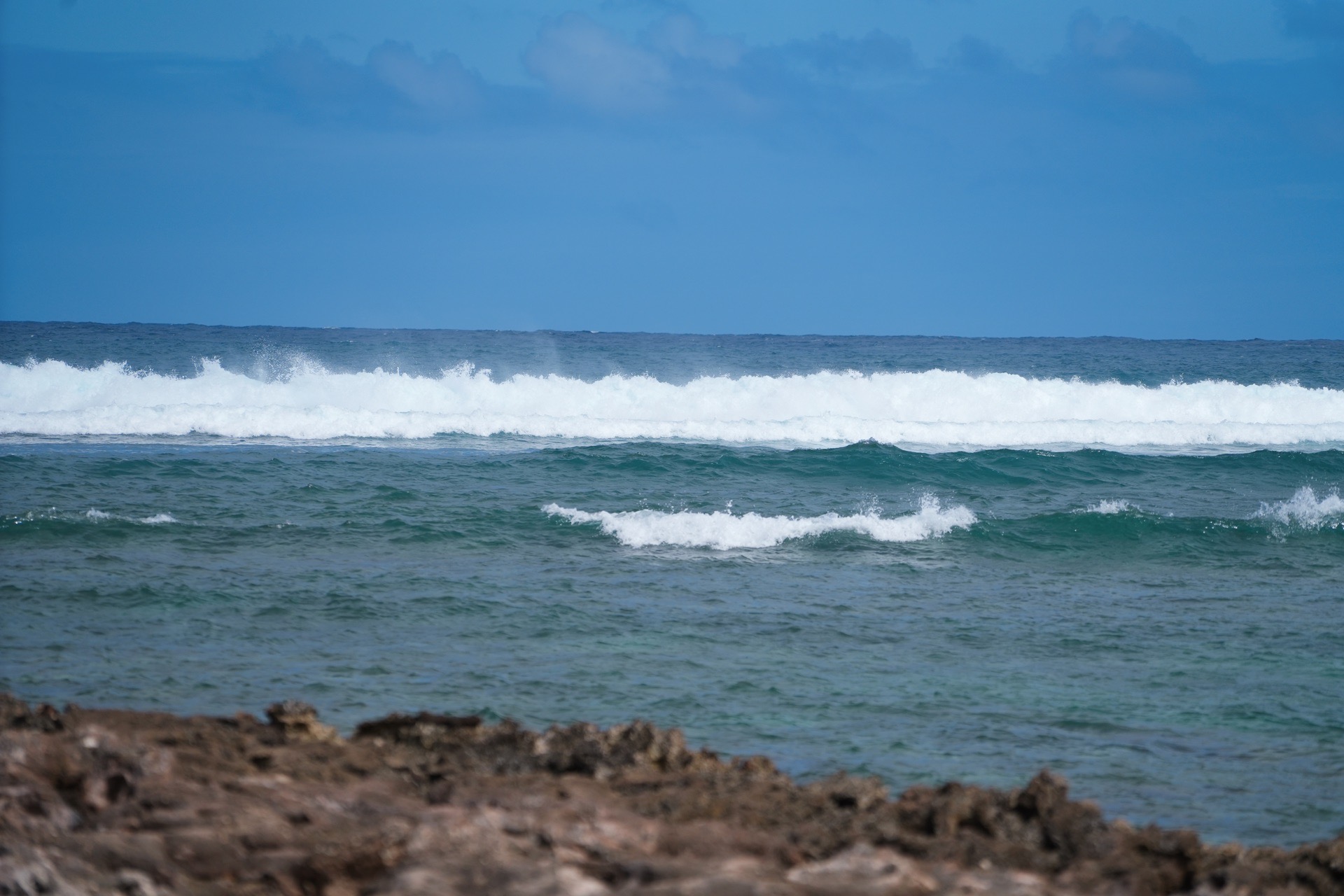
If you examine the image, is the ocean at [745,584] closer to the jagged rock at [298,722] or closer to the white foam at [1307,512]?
the white foam at [1307,512]

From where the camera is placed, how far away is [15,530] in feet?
42.0

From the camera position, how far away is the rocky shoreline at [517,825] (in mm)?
3490

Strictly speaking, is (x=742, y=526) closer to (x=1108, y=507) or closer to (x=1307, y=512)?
(x=1108, y=507)

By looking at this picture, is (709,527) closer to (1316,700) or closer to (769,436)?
(1316,700)

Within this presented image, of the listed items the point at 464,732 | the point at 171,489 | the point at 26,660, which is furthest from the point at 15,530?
the point at 464,732

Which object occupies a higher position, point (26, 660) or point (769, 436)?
point (769, 436)

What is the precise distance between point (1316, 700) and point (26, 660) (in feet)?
29.6

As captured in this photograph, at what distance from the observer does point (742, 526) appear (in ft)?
44.4

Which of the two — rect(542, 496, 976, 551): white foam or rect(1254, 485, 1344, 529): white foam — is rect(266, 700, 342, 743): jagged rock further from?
rect(1254, 485, 1344, 529): white foam

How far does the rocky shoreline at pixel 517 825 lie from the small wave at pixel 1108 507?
11034 millimetres

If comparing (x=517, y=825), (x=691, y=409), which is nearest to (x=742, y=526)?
(x=517, y=825)

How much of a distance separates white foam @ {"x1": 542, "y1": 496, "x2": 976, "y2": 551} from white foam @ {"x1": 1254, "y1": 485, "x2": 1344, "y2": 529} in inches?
169

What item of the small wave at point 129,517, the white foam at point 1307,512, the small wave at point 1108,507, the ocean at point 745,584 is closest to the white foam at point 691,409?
the ocean at point 745,584

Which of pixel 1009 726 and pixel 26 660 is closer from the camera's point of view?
pixel 1009 726
